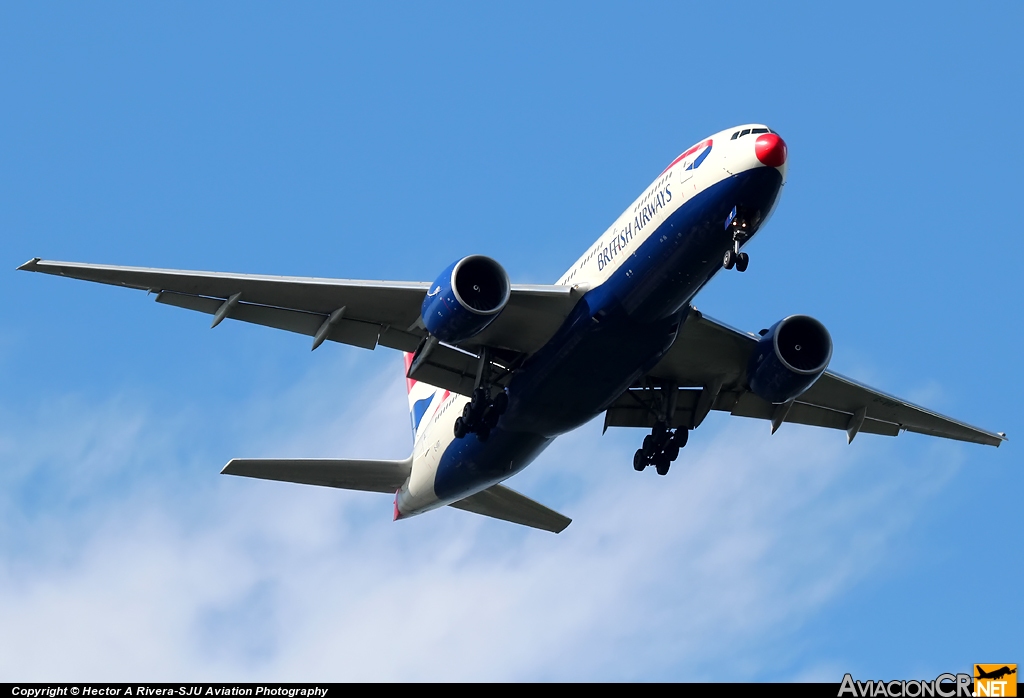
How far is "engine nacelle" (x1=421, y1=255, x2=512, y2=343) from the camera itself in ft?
87.8

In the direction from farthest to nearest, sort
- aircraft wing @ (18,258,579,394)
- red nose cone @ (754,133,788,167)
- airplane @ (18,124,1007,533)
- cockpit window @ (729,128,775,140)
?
aircraft wing @ (18,258,579,394), airplane @ (18,124,1007,533), cockpit window @ (729,128,775,140), red nose cone @ (754,133,788,167)

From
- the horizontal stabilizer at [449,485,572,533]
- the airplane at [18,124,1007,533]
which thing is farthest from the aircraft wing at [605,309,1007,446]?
the horizontal stabilizer at [449,485,572,533]

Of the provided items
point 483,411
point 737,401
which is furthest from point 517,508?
point 483,411

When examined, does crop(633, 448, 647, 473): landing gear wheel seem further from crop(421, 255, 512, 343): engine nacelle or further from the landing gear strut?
crop(421, 255, 512, 343): engine nacelle

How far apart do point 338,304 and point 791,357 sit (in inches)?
386

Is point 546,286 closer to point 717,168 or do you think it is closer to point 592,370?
point 592,370

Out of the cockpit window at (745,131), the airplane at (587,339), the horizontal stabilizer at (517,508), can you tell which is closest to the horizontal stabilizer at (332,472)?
the airplane at (587,339)

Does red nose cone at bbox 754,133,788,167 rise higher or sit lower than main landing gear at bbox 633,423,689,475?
higher

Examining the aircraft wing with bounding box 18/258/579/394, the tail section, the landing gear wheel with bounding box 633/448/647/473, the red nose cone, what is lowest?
the tail section

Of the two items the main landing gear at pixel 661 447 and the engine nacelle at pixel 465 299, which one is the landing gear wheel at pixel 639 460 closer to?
the main landing gear at pixel 661 447

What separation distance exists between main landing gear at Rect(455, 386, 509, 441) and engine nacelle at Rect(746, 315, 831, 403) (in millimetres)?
5630

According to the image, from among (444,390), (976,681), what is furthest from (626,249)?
(976,681)

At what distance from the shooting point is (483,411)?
A: 98.1ft

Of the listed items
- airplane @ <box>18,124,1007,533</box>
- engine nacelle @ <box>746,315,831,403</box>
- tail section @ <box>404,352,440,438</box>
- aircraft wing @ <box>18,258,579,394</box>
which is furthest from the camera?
tail section @ <box>404,352,440,438</box>
